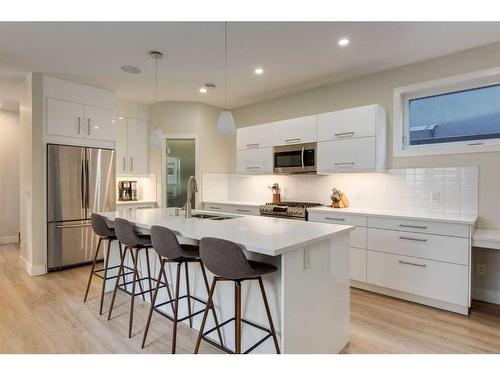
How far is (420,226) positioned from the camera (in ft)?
9.63

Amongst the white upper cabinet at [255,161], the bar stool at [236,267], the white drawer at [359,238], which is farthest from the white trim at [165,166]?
the bar stool at [236,267]

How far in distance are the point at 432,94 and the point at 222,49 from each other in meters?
2.45

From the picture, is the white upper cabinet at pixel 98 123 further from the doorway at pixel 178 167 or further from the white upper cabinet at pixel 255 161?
the white upper cabinet at pixel 255 161

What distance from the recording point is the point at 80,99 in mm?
4270

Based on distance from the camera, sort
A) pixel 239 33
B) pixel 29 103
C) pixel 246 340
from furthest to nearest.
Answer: pixel 29 103 → pixel 239 33 → pixel 246 340

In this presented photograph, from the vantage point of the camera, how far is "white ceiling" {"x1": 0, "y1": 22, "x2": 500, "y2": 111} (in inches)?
105

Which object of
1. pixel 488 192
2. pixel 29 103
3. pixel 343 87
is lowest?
pixel 488 192

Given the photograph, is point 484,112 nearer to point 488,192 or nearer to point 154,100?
point 488,192

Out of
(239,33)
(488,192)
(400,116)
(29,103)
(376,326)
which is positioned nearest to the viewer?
(376,326)

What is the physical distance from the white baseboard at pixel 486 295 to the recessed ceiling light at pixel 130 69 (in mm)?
4565

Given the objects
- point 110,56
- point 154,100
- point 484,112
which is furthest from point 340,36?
point 154,100

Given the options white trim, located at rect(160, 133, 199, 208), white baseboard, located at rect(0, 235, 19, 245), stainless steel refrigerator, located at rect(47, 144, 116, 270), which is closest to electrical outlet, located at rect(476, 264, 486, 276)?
white trim, located at rect(160, 133, 199, 208)

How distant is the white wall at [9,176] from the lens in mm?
5777

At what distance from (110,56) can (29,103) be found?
1.56m
